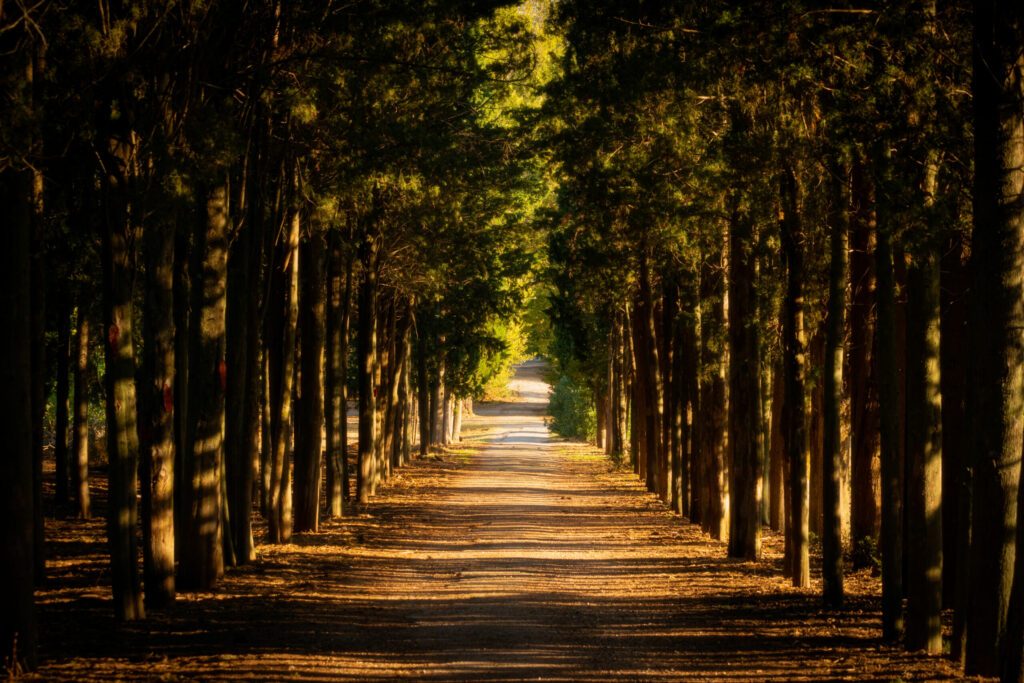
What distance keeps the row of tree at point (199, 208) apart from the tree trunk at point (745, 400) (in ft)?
15.6

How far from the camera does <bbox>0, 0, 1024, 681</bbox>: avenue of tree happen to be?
11211 mm

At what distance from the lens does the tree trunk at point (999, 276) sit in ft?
31.6

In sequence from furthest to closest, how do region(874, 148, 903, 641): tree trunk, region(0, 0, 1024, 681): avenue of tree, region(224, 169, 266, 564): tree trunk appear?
1. region(224, 169, 266, 564): tree trunk
2. region(874, 148, 903, 641): tree trunk
3. region(0, 0, 1024, 681): avenue of tree

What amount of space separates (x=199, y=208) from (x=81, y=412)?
9500 mm

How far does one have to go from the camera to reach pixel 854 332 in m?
20.1

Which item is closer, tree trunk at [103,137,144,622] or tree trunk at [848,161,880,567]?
tree trunk at [103,137,144,622]

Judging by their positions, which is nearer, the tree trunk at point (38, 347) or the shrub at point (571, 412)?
the tree trunk at point (38, 347)

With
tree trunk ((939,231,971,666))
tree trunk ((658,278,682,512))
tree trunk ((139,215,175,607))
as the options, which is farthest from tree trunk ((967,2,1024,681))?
tree trunk ((658,278,682,512))

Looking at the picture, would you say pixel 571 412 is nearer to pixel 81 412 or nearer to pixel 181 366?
pixel 81 412

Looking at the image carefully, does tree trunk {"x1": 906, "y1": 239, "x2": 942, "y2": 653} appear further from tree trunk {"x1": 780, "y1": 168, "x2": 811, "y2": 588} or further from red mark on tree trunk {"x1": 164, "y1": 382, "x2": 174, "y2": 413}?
red mark on tree trunk {"x1": 164, "y1": 382, "x2": 174, "y2": 413}

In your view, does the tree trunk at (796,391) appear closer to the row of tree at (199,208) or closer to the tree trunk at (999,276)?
the row of tree at (199,208)

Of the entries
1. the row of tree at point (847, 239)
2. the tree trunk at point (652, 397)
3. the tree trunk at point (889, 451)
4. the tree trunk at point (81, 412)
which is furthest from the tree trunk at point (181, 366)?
the tree trunk at point (652, 397)

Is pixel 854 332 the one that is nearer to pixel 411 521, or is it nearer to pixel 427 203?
pixel 427 203

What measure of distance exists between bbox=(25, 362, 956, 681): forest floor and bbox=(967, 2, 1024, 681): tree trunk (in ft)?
6.47
